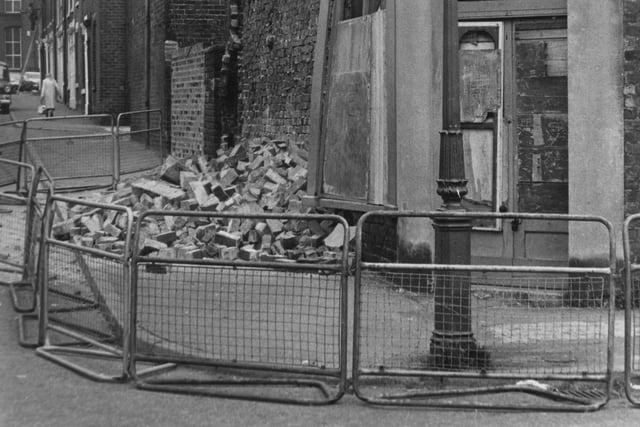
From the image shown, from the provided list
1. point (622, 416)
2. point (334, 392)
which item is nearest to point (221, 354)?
point (334, 392)

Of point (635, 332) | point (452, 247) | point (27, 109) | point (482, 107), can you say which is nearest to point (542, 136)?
point (482, 107)

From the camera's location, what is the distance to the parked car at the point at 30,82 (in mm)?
66625

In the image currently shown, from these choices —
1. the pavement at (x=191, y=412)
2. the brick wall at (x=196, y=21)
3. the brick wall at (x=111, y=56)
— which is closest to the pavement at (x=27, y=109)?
the brick wall at (x=111, y=56)

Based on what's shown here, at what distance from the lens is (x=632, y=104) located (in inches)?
393

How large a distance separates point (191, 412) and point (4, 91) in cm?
4359

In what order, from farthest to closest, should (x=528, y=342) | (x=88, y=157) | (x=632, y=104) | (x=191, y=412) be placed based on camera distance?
(x=88, y=157) < (x=632, y=104) < (x=528, y=342) < (x=191, y=412)

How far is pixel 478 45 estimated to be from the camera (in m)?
10.6

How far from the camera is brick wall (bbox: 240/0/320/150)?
1484 cm

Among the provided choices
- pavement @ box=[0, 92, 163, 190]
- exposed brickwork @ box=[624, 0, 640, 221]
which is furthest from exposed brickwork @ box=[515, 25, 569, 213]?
pavement @ box=[0, 92, 163, 190]

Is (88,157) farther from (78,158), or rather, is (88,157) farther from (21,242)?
(21,242)

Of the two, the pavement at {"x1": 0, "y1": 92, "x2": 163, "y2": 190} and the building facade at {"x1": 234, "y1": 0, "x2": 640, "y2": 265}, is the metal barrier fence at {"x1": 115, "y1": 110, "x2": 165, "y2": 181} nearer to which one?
the pavement at {"x1": 0, "y1": 92, "x2": 163, "y2": 190}

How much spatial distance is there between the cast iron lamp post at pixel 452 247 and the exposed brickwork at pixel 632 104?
3101 mm

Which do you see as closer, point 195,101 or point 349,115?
point 349,115

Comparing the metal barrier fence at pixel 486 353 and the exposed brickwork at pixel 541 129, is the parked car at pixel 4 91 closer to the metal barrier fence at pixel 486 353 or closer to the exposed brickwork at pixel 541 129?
the exposed brickwork at pixel 541 129
